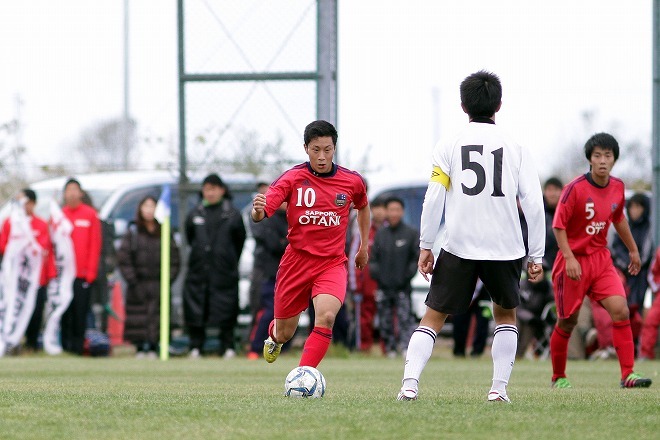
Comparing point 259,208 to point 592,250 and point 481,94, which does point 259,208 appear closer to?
point 481,94

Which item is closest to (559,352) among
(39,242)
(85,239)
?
(85,239)

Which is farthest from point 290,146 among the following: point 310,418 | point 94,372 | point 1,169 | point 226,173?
point 310,418

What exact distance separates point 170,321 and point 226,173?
2.45 metres

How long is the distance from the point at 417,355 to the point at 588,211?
3.17 m

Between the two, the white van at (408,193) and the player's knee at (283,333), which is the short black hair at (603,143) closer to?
the player's knee at (283,333)

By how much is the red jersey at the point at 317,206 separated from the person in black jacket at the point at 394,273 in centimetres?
870

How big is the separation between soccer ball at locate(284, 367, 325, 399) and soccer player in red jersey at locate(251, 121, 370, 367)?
0.49 metres

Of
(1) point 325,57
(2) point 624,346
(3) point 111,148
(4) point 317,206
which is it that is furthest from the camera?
(3) point 111,148

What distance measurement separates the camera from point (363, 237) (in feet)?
31.4

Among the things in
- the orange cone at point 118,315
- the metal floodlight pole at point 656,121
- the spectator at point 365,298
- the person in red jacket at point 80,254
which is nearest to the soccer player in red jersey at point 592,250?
the spectator at point 365,298

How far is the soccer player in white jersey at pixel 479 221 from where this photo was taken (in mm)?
8055

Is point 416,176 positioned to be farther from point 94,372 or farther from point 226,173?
point 94,372

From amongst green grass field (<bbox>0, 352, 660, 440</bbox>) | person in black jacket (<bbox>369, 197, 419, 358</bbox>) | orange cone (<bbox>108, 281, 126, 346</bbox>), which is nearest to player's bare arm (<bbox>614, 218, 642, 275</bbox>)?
green grass field (<bbox>0, 352, 660, 440</bbox>)

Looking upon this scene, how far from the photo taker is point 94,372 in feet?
42.6
